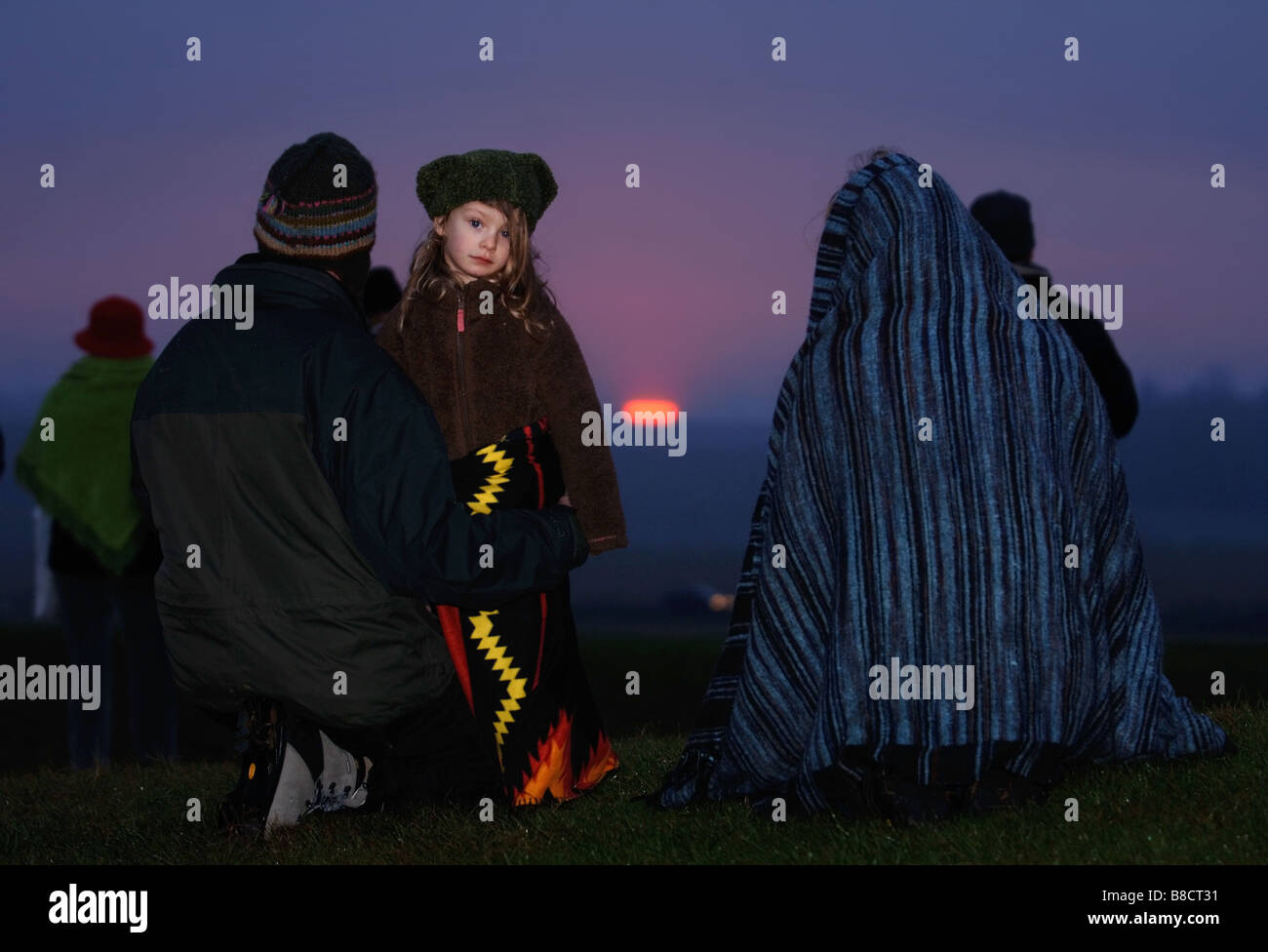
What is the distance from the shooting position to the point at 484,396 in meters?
4.97

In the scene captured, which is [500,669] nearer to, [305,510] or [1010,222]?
[305,510]

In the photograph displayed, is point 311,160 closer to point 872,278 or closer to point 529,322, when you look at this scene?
point 529,322

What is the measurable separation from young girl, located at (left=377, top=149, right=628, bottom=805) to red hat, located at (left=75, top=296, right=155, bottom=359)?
11.6 ft

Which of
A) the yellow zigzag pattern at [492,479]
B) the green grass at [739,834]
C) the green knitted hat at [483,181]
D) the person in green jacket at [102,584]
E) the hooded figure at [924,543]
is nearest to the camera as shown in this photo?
the green grass at [739,834]

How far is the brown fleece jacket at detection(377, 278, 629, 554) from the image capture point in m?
4.95

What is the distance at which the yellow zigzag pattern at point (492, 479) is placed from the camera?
15.7ft

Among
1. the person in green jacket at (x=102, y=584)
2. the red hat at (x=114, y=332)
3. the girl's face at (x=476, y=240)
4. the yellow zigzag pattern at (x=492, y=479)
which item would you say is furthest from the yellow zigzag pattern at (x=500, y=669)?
the red hat at (x=114, y=332)

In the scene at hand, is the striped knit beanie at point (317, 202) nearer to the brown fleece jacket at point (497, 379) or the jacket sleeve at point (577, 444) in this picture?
the brown fleece jacket at point (497, 379)

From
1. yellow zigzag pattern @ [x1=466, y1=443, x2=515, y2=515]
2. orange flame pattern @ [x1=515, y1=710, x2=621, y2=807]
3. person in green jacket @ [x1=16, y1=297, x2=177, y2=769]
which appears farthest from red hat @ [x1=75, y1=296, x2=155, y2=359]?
orange flame pattern @ [x1=515, y1=710, x2=621, y2=807]

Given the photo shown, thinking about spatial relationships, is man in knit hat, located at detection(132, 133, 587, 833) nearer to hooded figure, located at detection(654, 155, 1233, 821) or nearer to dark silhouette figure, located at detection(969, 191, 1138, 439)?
hooded figure, located at detection(654, 155, 1233, 821)

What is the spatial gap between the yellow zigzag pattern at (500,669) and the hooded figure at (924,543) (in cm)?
69

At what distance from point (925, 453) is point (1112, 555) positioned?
0.89 m

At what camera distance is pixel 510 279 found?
4992mm

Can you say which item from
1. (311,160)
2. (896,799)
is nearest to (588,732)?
(896,799)
